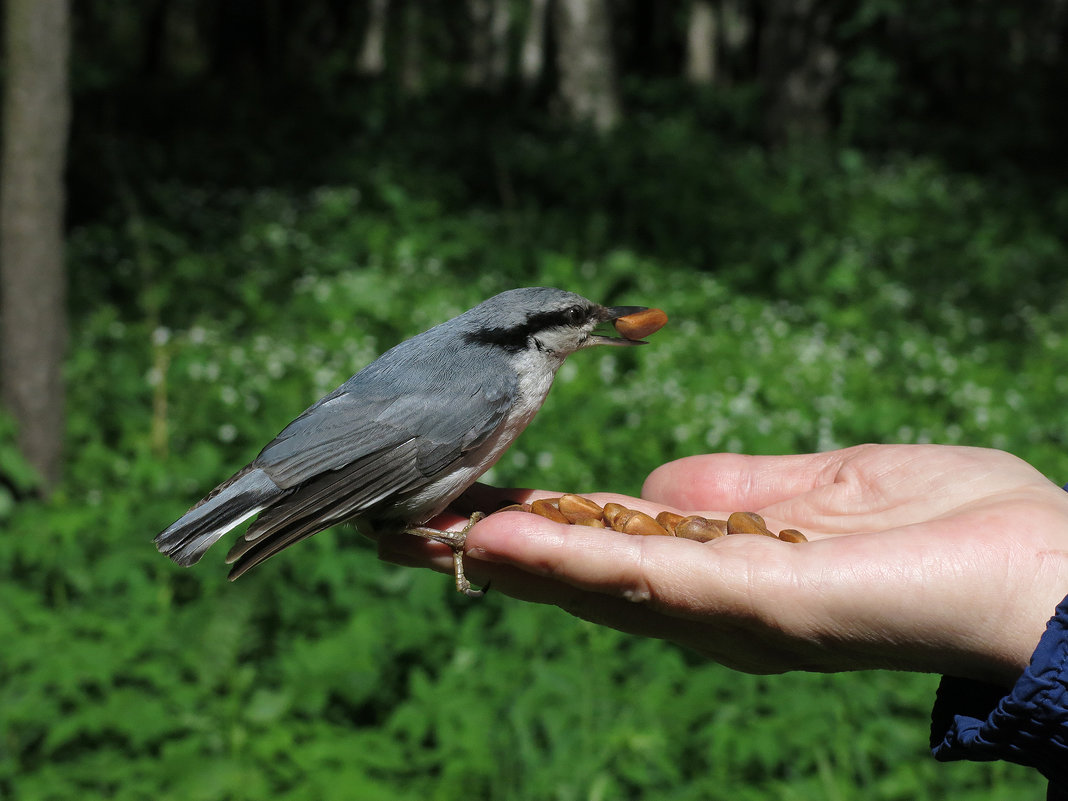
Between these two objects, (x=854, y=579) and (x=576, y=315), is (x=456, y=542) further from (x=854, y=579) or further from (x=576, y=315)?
(x=854, y=579)

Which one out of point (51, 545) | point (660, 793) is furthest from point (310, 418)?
point (51, 545)

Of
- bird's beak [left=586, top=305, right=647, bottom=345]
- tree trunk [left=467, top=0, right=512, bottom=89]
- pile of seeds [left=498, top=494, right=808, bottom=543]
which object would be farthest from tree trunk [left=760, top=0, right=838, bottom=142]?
pile of seeds [left=498, top=494, right=808, bottom=543]

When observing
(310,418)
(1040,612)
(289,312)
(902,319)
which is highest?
(310,418)

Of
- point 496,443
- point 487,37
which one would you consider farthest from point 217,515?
point 487,37

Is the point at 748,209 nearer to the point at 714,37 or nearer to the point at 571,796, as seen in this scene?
the point at 571,796

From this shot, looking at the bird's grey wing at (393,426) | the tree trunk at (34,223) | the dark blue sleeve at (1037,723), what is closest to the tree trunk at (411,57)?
the tree trunk at (34,223)

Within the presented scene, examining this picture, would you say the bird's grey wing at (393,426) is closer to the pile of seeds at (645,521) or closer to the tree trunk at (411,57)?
the pile of seeds at (645,521)

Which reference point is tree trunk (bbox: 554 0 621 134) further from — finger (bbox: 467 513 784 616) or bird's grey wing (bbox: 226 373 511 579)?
finger (bbox: 467 513 784 616)
